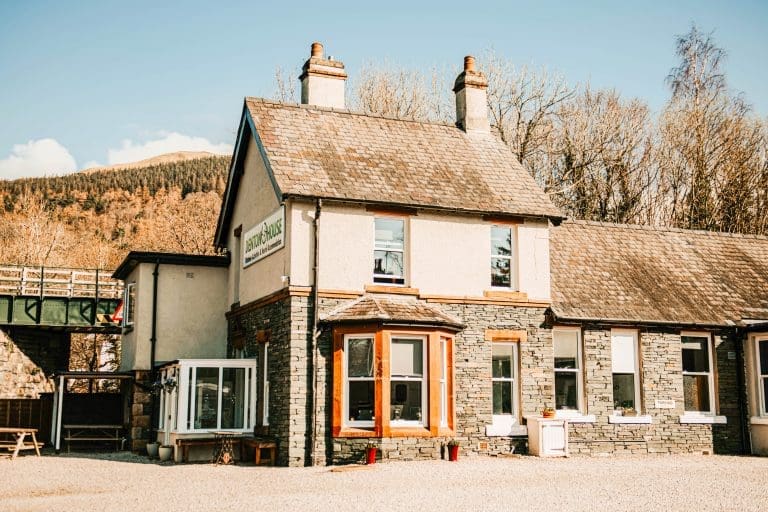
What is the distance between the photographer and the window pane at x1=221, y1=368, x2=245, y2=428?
2170 cm

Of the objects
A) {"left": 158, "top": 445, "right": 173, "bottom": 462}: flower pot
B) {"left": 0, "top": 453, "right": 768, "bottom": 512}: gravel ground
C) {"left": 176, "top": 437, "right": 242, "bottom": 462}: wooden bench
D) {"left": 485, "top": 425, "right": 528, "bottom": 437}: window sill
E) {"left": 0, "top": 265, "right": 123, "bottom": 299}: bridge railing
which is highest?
{"left": 0, "top": 265, "right": 123, "bottom": 299}: bridge railing

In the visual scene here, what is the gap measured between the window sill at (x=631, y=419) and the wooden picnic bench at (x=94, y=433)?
14044mm

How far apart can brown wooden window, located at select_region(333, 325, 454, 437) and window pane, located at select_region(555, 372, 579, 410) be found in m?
3.65

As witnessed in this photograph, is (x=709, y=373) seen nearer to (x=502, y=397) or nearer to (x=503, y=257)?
(x=502, y=397)

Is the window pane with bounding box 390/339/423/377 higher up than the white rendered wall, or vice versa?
the white rendered wall

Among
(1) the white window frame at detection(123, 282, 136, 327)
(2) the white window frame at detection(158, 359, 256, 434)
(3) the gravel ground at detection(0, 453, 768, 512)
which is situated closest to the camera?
(3) the gravel ground at detection(0, 453, 768, 512)

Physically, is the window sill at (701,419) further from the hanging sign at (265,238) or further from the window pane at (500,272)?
the hanging sign at (265,238)

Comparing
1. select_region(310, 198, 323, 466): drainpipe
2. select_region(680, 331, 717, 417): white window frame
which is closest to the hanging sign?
select_region(310, 198, 323, 466): drainpipe

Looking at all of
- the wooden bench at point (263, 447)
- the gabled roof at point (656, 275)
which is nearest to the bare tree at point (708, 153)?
the gabled roof at point (656, 275)

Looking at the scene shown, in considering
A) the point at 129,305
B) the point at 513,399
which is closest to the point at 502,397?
the point at 513,399

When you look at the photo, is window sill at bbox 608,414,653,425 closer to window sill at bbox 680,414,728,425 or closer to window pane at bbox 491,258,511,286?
window sill at bbox 680,414,728,425

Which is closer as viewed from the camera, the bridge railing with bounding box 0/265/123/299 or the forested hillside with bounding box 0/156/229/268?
the bridge railing with bounding box 0/265/123/299

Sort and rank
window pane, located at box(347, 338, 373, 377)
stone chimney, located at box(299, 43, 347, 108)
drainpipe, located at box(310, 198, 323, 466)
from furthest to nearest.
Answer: stone chimney, located at box(299, 43, 347, 108)
window pane, located at box(347, 338, 373, 377)
drainpipe, located at box(310, 198, 323, 466)

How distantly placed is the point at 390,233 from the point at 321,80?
570 cm
